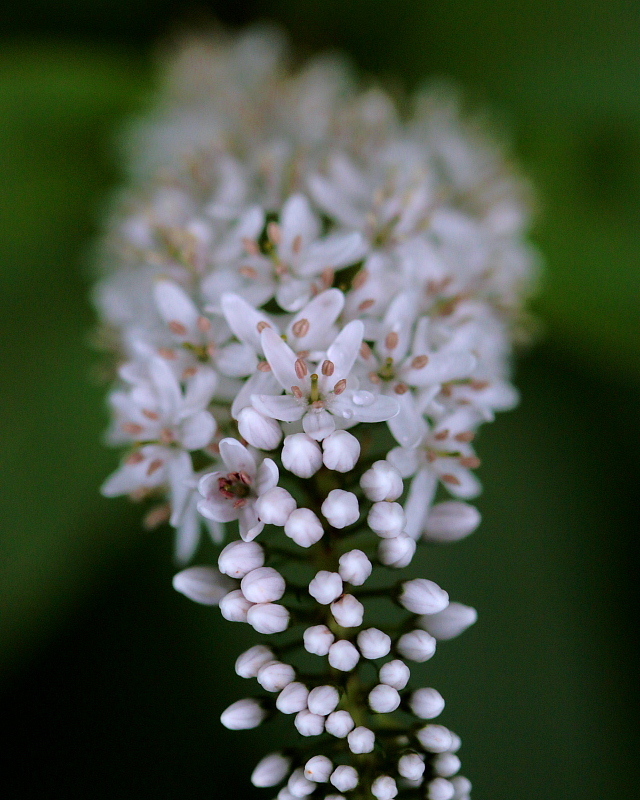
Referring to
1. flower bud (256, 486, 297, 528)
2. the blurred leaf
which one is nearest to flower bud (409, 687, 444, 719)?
flower bud (256, 486, 297, 528)

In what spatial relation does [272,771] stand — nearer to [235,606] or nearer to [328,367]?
[235,606]

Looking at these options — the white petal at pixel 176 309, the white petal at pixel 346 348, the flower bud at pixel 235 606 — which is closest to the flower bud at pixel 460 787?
the flower bud at pixel 235 606

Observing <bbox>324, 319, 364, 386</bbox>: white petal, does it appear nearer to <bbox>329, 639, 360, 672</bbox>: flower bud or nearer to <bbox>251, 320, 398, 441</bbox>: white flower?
<bbox>251, 320, 398, 441</bbox>: white flower

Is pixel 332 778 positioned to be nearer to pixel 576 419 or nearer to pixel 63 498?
pixel 63 498

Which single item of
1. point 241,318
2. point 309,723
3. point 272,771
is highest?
point 241,318

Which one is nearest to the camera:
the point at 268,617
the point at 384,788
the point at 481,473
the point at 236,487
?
the point at 384,788

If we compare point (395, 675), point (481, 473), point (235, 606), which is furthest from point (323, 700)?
point (481, 473)

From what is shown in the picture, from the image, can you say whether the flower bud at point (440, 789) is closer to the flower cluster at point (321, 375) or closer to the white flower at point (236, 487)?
the flower cluster at point (321, 375)
